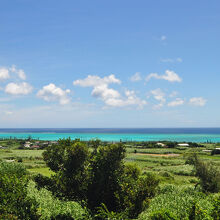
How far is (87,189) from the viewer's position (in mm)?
29500

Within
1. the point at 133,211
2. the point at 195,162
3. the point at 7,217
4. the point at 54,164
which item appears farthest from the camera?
the point at 195,162

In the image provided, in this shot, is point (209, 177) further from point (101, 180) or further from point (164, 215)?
point (164, 215)

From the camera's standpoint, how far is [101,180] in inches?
1117

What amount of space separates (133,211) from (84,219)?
616cm

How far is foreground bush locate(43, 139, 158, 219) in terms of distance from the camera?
89.3ft

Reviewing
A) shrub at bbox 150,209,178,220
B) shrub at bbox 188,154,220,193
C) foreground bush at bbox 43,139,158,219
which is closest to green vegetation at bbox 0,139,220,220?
foreground bush at bbox 43,139,158,219

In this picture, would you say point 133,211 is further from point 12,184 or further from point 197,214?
point 12,184

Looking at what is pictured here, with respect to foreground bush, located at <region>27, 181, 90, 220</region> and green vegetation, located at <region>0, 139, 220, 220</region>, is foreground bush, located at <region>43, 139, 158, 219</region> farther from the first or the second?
foreground bush, located at <region>27, 181, 90, 220</region>

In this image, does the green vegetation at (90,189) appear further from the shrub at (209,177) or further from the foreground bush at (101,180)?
the shrub at (209,177)

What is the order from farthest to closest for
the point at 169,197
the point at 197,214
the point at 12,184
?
the point at 169,197
the point at 12,184
the point at 197,214

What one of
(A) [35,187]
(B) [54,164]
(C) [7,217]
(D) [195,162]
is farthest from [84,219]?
(D) [195,162]

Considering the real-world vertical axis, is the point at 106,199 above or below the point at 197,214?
below

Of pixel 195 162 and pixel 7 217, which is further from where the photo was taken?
pixel 195 162

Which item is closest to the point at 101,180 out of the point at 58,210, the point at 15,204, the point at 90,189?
the point at 90,189
